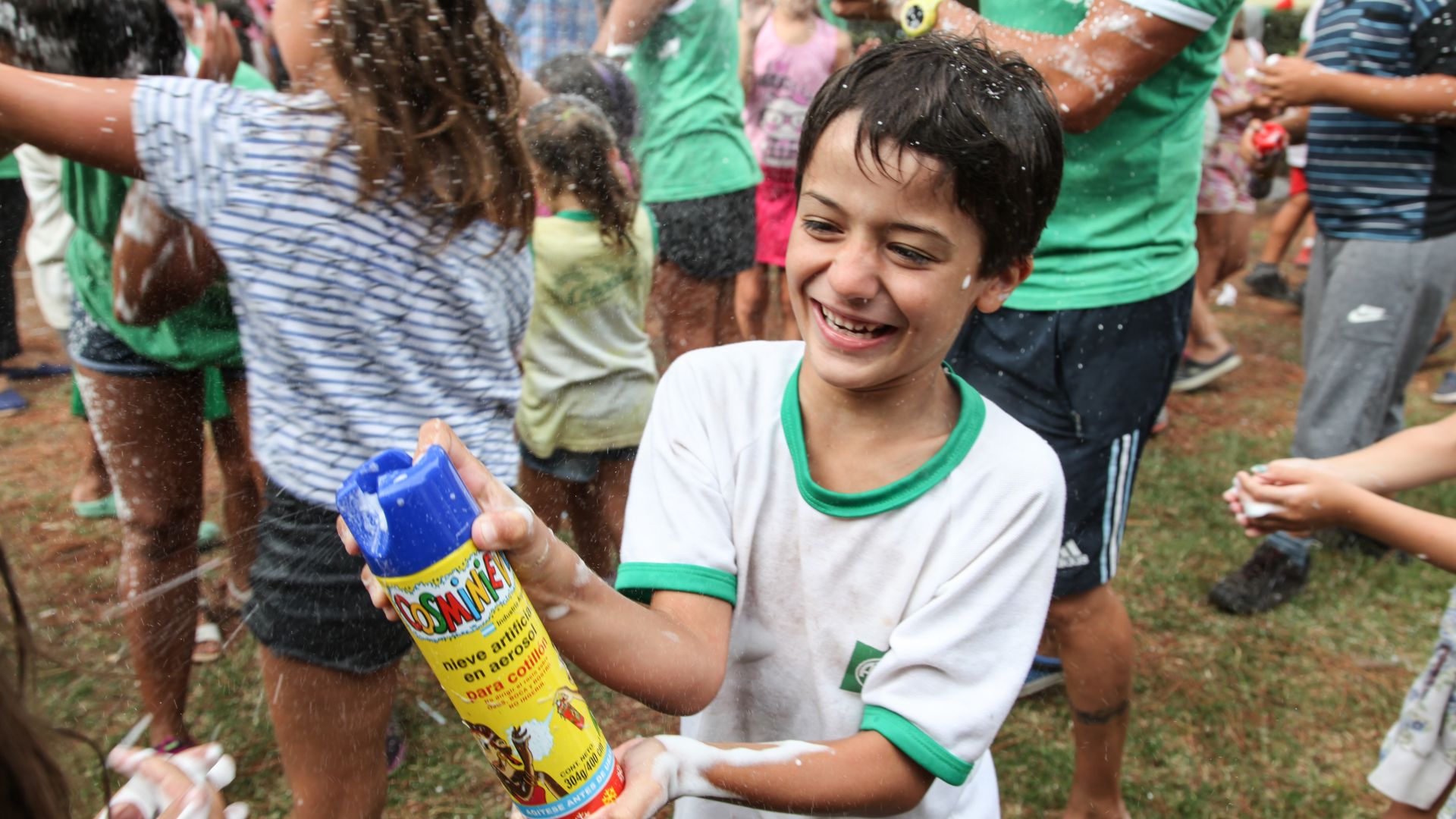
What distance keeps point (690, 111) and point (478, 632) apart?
3.13m

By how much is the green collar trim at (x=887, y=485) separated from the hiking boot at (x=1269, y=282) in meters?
7.19

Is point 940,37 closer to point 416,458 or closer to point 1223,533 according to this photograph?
point 416,458

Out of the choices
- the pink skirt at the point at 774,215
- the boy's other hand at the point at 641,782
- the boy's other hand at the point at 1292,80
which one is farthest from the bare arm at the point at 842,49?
the boy's other hand at the point at 641,782

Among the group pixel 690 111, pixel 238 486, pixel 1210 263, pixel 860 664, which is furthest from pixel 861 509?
pixel 1210 263

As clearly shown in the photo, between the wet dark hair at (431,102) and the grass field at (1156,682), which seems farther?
the grass field at (1156,682)

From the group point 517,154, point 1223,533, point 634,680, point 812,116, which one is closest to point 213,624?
point 517,154

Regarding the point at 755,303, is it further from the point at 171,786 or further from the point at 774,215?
the point at 171,786

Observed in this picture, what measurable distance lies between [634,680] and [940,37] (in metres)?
0.97

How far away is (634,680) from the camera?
1.30m

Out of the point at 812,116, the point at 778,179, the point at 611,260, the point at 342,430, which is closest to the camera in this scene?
the point at 812,116

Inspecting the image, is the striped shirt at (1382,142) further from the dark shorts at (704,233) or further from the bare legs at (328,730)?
the bare legs at (328,730)

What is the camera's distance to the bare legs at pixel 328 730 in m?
1.89

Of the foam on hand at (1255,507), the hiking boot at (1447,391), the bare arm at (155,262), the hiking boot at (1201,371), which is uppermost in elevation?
the bare arm at (155,262)

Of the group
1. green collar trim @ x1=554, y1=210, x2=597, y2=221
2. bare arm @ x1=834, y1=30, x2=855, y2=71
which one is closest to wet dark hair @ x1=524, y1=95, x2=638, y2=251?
green collar trim @ x1=554, y1=210, x2=597, y2=221
